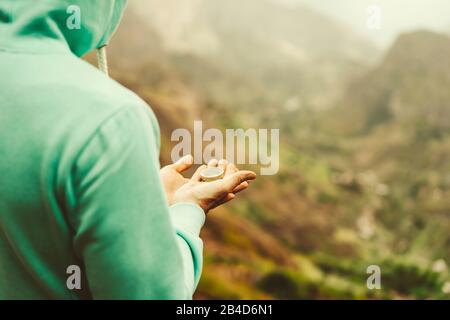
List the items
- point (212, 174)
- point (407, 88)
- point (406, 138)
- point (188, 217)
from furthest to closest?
1. point (407, 88)
2. point (406, 138)
3. point (212, 174)
4. point (188, 217)

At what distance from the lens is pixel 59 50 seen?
1041 mm

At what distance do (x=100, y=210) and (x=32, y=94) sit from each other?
0.88ft

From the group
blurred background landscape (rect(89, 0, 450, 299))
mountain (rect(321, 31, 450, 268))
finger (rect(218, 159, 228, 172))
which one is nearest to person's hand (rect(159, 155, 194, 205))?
finger (rect(218, 159, 228, 172))

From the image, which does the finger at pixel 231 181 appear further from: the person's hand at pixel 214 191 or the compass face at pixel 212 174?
the compass face at pixel 212 174

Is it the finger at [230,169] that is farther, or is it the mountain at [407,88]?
the mountain at [407,88]

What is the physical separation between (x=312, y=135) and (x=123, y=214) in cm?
1796

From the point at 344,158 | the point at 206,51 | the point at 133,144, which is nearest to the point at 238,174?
the point at 133,144

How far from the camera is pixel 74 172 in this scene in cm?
93

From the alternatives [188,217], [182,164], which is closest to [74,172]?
[188,217]

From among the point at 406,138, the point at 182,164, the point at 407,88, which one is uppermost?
the point at 407,88

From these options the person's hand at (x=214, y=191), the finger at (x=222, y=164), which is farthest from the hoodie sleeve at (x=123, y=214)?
the finger at (x=222, y=164)

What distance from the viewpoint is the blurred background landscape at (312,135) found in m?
7.17

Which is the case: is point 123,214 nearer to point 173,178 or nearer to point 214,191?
point 214,191

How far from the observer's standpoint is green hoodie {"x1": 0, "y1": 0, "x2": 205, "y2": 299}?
93cm
